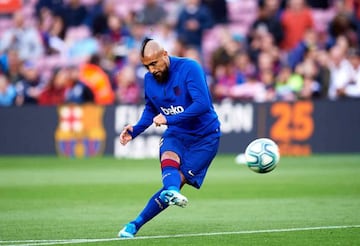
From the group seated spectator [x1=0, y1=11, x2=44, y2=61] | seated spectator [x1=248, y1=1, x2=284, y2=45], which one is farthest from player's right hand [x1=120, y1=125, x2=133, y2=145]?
seated spectator [x1=0, y1=11, x2=44, y2=61]

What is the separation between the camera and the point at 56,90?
77.8 ft

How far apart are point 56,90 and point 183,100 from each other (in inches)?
560

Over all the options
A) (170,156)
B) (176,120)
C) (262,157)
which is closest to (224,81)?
(262,157)

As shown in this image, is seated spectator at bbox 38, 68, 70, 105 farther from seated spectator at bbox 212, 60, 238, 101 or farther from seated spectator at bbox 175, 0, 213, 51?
seated spectator at bbox 212, 60, 238, 101

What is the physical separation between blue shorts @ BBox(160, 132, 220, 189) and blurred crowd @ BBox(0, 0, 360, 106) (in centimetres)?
1253

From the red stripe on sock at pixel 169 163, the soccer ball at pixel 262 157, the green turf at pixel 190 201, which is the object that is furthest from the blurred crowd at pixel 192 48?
the red stripe on sock at pixel 169 163

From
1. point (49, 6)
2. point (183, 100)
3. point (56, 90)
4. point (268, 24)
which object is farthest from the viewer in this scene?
point (49, 6)

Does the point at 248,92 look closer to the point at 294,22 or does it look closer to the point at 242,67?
the point at 242,67

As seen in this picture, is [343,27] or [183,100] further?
[343,27]

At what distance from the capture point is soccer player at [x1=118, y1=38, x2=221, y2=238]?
31.3 feet

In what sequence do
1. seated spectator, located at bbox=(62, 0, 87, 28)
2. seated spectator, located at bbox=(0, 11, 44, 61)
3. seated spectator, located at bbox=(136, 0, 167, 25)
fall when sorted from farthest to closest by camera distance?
seated spectator, located at bbox=(62, 0, 87, 28), seated spectator, located at bbox=(0, 11, 44, 61), seated spectator, located at bbox=(136, 0, 167, 25)

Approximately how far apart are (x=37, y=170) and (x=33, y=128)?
3559 mm

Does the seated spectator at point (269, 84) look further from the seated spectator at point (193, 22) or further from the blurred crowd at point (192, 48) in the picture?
the seated spectator at point (193, 22)

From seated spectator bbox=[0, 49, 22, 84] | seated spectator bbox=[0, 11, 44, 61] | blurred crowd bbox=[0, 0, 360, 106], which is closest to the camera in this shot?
blurred crowd bbox=[0, 0, 360, 106]
